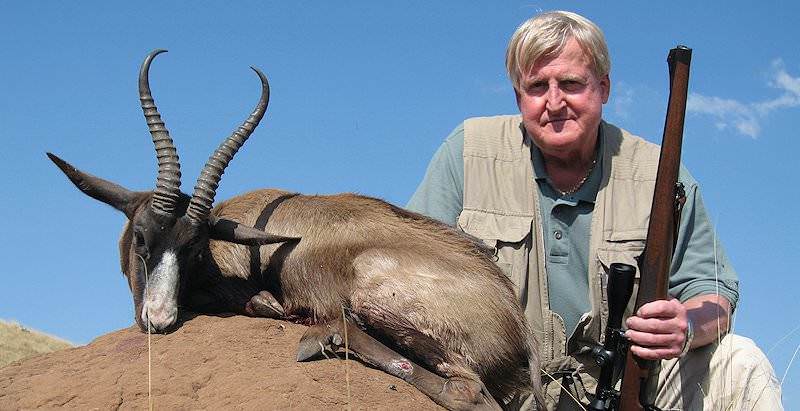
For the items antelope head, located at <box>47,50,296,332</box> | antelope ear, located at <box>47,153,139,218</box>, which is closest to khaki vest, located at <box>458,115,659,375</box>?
antelope head, located at <box>47,50,296,332</box>

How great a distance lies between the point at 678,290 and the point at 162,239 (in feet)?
11.4

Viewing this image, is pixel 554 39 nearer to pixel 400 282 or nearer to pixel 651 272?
pixel 651 272

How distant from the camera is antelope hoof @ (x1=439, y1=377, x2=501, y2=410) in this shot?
15.9 feet

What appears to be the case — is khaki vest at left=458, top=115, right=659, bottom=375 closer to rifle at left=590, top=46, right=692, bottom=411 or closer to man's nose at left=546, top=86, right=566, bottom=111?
rifle at left=590, top=46, right=692, bottom=411

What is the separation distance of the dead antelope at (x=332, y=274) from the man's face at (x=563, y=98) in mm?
943

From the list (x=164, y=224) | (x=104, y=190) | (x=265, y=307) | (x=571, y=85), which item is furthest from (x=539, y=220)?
(x=104, y=190)

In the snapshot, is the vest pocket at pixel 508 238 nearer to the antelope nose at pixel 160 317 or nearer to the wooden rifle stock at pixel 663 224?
the wooden rifle stock at pixel 663 224

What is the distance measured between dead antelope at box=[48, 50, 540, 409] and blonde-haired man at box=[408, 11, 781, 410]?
1.73 feet

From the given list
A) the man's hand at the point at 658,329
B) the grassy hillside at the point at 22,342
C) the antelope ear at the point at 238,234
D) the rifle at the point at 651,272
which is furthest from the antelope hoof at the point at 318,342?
the grassy hillside at the point at 22,342

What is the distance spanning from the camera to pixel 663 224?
5.61 metres

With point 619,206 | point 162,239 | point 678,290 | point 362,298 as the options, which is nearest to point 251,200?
point 162,239

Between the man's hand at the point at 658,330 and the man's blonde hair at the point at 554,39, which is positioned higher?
the man's blonde hair at the point at 554,39

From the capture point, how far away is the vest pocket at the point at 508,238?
6.01 m

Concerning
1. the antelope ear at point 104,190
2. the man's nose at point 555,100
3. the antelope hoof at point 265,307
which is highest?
the man's nose at point 555,100
